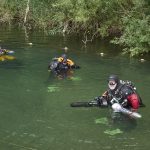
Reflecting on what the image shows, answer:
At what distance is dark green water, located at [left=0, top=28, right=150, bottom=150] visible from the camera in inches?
462

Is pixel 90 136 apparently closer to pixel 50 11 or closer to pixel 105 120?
pixel 105 120

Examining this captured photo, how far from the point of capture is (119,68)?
66.0ft

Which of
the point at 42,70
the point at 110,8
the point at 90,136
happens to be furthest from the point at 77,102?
the point at 110,8

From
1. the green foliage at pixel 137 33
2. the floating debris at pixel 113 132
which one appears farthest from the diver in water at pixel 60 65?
the floating debris at pixel 113 132

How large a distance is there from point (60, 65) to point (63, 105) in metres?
4.49

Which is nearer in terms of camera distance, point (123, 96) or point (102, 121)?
point (102, 121)

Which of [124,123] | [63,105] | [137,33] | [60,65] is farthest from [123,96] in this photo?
[137,33]

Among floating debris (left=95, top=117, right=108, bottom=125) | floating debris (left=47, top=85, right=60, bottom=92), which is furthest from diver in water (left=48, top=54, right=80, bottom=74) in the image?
floating debris (left=95, top=117, right=108, bottom=125)

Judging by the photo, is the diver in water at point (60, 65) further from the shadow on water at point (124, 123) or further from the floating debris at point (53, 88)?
the shadow on water at point (124, 123)

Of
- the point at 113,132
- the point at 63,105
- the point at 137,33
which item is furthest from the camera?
the point at 137,33

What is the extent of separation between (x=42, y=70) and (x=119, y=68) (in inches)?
139

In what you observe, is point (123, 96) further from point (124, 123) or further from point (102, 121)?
point (102, 121)

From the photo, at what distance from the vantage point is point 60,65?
18.9 meters

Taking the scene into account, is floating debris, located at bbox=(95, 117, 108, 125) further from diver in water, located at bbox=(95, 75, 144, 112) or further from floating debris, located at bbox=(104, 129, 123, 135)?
floating debris, located at bbox=(104, 129, 123, 135)
